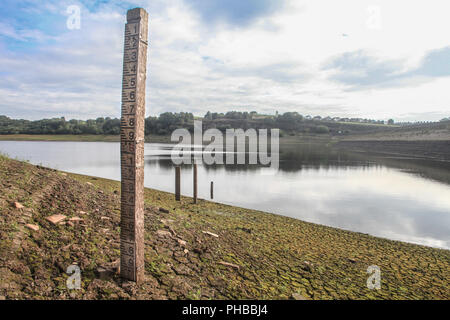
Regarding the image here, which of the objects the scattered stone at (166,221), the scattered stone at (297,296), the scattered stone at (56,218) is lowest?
the scattered stone at (297,296)

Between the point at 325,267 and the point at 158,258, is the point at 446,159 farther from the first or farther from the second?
the point at 158,258

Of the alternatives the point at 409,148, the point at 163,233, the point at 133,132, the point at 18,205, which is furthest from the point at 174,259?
the point at 409,148

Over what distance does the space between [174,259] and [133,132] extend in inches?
117

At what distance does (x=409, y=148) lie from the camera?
66.3 m

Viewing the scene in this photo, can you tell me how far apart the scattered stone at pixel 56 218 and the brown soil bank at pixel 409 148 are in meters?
65.1

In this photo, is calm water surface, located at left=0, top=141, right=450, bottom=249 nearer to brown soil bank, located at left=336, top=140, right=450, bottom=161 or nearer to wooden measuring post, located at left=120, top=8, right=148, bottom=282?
wooden measuring post, located at left=120, top=8, right=148, bottom=282

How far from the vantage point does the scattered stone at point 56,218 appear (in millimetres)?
5604

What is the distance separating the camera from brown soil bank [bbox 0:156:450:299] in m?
4.16

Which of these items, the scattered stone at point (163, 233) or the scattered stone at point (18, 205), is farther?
the scattered stone at point (163, 233)

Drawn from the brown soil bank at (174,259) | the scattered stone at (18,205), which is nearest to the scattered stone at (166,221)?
the brown soil bank at (174,259)

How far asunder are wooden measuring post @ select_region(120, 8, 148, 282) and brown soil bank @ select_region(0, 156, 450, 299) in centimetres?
74

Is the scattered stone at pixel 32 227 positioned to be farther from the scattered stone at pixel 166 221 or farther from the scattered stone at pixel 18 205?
the scattered stone at pixel 166 221

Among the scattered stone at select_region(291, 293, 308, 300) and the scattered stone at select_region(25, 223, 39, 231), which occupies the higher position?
the scattered stone at select_region(25, 223, 39, 231)

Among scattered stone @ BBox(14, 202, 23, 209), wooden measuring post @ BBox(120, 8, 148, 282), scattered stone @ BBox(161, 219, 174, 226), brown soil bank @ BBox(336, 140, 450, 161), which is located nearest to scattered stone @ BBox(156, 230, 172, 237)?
scattered stone @ BBox(161, 219, 174, 226)
